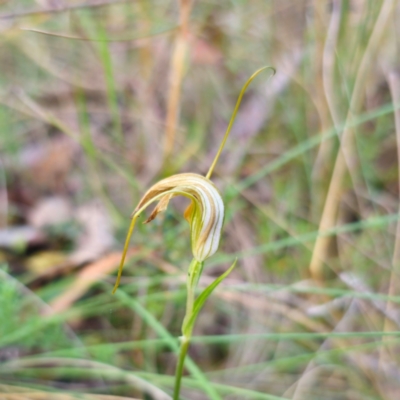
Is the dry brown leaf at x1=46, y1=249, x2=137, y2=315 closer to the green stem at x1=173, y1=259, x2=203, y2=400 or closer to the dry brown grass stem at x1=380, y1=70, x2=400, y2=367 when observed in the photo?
the green stem at x1=173, y1=259, x2=203, y2=400

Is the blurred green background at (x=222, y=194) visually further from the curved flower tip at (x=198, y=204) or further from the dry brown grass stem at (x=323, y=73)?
the curved flower tip at (x=198, y=204)

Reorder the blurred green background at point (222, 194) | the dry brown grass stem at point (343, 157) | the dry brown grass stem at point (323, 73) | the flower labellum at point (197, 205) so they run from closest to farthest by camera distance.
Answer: the flower labellum at point (197, 205)
the blurred green background at point (222, 194)
the dry brown grass stem at point (343, 157)
the dry brown grass stem at point (323, 73)

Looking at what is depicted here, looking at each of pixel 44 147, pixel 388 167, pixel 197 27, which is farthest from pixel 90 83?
pixel 388 167

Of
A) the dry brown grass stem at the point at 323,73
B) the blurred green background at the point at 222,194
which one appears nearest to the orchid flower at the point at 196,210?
the blurred green background at the point at 222,194

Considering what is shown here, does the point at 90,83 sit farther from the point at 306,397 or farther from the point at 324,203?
the point at 306,397

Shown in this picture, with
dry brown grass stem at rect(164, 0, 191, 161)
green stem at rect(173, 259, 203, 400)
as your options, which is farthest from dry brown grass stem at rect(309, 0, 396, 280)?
green stem at rect(173, 259, 203, 400)
